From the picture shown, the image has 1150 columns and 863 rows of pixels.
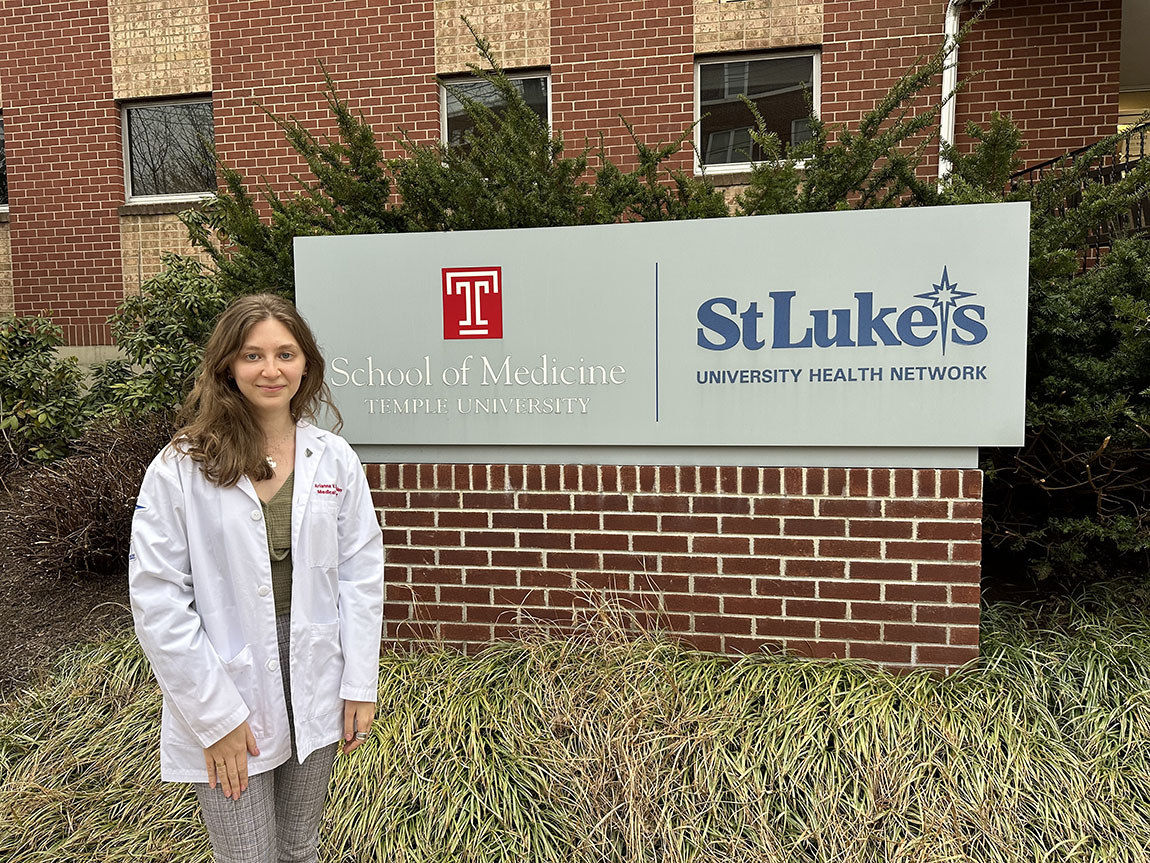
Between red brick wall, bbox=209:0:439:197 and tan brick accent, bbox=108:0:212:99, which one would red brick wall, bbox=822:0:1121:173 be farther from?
tan brick accent, bbox=108:0:212:99

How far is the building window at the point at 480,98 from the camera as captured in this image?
28.8ft

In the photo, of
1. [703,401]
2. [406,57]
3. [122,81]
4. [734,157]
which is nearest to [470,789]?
[703,401]

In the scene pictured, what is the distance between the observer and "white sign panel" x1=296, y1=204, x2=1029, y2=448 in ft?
10.8

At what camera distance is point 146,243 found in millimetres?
9578

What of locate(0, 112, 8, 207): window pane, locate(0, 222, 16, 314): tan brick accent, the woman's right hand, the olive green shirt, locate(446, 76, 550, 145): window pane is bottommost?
the woman's right hand

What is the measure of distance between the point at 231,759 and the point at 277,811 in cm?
35

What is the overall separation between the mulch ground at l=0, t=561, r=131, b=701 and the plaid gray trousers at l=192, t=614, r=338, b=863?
8.03ft

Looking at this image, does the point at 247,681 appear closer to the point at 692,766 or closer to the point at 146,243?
the point at 692,766

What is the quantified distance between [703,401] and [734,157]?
19.3 feet

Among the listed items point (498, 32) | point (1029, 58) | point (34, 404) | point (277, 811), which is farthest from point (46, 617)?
point (1029, 58)

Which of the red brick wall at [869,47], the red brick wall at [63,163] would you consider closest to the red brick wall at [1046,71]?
the red brick wall at [869,47]

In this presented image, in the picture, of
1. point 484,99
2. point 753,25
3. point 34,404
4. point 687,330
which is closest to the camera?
point 687,330

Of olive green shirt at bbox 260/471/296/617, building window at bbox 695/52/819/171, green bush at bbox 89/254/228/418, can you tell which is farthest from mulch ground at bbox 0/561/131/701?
building window at bbox 695/52/819/171

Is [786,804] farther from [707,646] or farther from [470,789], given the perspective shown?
[470,789]
